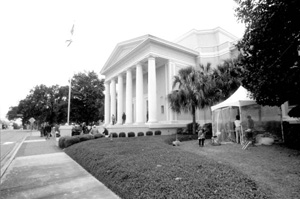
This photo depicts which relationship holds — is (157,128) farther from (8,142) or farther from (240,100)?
(8,142)

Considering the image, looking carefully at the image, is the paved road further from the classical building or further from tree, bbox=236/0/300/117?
tree, bbox=236/0/300/117

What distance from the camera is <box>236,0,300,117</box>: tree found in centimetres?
761

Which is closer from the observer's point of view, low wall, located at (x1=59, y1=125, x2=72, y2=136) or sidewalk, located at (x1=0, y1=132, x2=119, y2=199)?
sidewalk, located at (x1=0, y1=132, x2=119, y2=199)

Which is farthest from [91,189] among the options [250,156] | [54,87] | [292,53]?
[54,87]

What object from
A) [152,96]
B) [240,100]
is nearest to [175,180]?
[240,100]

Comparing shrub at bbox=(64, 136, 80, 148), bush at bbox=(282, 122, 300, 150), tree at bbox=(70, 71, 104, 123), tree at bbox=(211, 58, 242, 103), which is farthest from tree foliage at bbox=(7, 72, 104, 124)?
bush at bbox=(282, 122, 300, 150)

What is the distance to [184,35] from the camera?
93.7 ft

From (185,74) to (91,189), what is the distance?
47.0ft

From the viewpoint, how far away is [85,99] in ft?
128


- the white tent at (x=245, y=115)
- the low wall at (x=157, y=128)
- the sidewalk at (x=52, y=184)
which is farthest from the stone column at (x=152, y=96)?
the sidewalk at (x=52, y=184)

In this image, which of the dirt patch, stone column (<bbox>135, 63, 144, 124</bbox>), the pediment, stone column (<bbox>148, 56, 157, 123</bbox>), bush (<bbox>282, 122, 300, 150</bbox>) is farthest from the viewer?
the pediment

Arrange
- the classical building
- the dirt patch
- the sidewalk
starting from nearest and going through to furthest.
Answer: the dirt patch < the sidewalk < the classical building

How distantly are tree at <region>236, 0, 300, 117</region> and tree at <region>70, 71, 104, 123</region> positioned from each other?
33.4 m

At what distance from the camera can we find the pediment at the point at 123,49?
24487 millimetres
